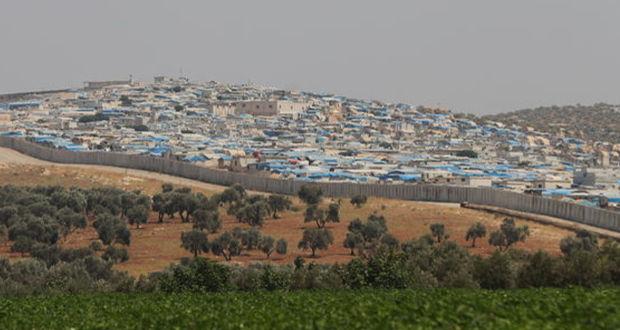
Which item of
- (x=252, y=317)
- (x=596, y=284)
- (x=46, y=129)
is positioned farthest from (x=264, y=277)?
(x=46, y=129)

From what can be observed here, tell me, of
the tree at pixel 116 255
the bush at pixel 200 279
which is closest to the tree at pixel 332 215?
the tree at pixel 116 255

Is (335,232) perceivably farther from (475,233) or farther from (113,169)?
(113,169)

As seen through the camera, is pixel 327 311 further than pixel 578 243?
No

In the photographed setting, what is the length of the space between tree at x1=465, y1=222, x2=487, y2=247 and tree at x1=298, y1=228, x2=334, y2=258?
777 cm

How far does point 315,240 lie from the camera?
222 ft

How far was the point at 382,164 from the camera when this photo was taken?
396 ft

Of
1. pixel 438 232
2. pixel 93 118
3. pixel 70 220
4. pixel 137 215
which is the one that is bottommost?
pixel 70 220

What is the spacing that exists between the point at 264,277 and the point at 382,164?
7622cm

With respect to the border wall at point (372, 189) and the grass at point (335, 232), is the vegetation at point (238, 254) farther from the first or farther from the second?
the border wall at point (372, 189)

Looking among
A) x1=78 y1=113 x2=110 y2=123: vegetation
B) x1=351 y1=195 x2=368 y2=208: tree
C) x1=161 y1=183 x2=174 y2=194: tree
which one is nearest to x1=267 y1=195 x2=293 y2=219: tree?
x1=351 y1=195 x2=368 y2=208: tree

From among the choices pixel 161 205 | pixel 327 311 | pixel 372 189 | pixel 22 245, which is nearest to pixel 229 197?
pixel 161 205

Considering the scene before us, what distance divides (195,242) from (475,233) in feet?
50.0

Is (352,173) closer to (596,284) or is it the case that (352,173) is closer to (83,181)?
(83,181)

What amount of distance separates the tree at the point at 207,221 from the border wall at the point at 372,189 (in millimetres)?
16542
